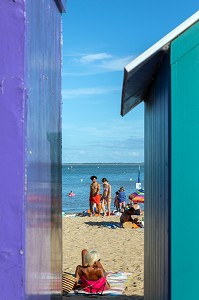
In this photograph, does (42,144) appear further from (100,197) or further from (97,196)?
(100,197)

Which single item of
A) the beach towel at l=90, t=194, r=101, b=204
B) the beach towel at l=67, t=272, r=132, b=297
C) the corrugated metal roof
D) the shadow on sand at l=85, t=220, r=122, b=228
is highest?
the corrugated metal roof

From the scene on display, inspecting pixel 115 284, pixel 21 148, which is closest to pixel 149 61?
pixel 21 148

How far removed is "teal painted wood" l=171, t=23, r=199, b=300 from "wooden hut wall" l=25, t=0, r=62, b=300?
0.65 metres

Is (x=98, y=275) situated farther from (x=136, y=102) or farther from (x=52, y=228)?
(x=52, y=228)

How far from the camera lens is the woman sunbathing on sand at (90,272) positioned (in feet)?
27.5

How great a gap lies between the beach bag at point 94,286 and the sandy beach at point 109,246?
0.71 feet

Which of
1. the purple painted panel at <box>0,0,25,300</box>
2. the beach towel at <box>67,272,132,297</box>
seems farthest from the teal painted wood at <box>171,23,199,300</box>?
the beach towel at <box>67,272,132,297</box>

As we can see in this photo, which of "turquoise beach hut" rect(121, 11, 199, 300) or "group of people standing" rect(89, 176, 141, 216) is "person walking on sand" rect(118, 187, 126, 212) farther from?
"turquoise beach hut" rect(121, 11, 199, 300)

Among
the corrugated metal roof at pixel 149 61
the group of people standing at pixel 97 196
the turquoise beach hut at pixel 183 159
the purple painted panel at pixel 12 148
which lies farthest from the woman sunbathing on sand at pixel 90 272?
the group of people standing at pixel 97 196

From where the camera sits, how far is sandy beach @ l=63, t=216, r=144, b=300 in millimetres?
9281

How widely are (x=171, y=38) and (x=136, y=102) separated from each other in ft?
7.68

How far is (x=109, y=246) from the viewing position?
13.3 m

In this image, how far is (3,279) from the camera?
2000mm

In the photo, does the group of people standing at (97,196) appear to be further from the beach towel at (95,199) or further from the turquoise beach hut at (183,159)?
the turquoise beach hut at (183,159)
